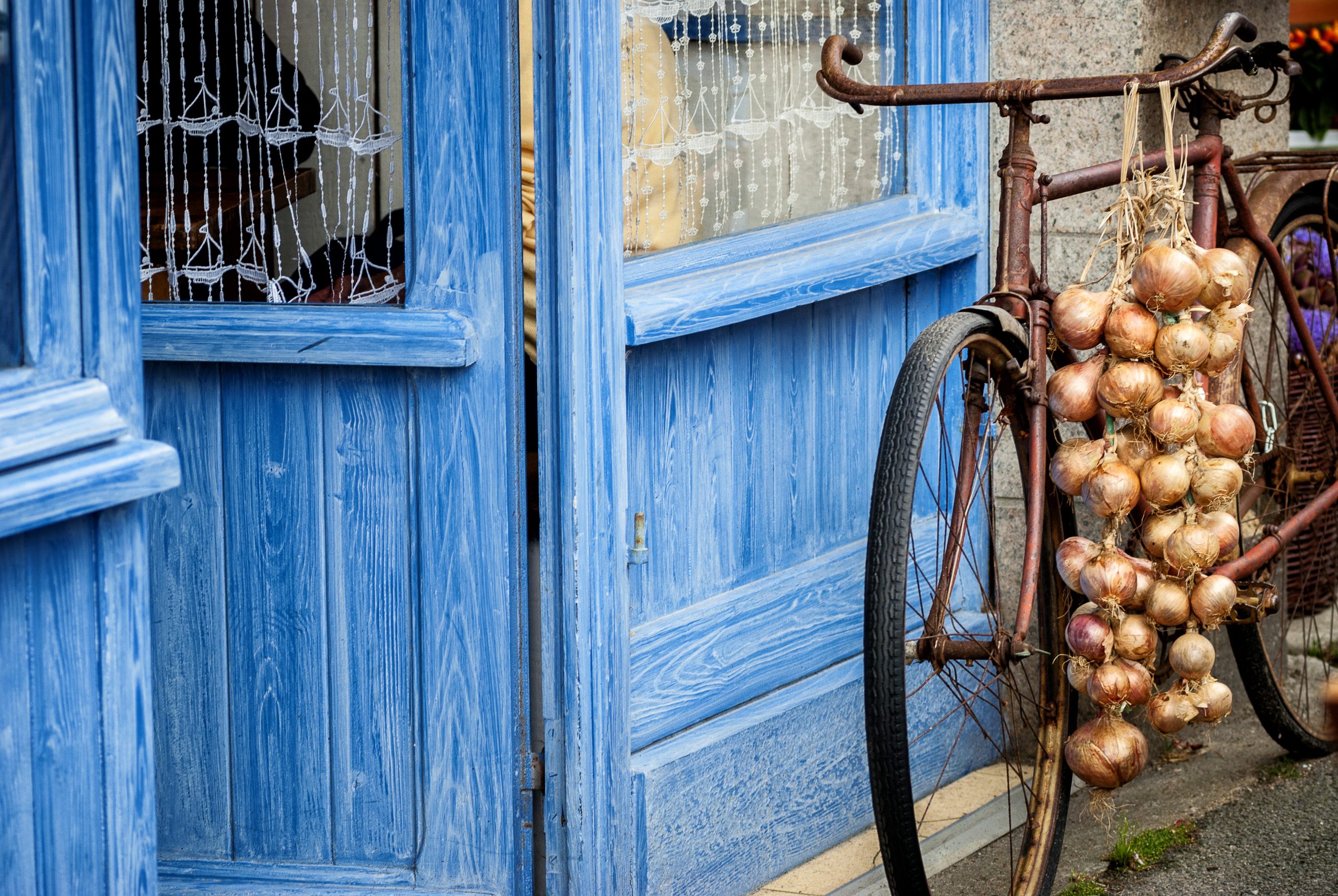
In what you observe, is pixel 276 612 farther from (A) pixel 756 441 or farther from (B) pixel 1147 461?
(B) pixel 1147 461

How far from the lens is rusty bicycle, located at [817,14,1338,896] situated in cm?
254

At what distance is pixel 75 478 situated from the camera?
74.0 inches

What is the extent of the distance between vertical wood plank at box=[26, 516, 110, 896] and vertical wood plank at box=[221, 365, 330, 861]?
32.9 inches

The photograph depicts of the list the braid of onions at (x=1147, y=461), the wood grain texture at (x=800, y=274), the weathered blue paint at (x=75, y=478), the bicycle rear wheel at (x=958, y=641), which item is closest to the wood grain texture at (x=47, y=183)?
the weathered blue paint at (x=75, y=478)

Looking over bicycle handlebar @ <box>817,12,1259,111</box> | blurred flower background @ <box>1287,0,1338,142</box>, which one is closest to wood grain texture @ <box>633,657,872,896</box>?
bicycle handlebar @ <box>817,12,1259,111</box>

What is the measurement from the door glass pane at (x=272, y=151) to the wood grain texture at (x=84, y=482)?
0.87 meters

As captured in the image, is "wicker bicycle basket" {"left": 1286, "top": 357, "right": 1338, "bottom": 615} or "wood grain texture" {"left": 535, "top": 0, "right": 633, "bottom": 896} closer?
"wood grain texture" {"left": 535, "top": 0, "right": 633, "bottom": 896}

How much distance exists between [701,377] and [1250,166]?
168 centimetres

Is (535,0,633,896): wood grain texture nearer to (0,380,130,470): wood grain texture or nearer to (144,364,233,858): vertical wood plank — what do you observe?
(144,364,233,858): vertical wood plank

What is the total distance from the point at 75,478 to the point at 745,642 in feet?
5.22

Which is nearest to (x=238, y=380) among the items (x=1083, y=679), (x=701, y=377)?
(x=701, y=377)

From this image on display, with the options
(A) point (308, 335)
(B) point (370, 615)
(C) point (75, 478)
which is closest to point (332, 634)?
(B) point (370, 615)

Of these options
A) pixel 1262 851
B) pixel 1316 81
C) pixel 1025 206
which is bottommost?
pixel 1262 851

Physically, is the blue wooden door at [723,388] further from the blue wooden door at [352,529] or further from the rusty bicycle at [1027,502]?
the rusty bicycle at [1027,502]
